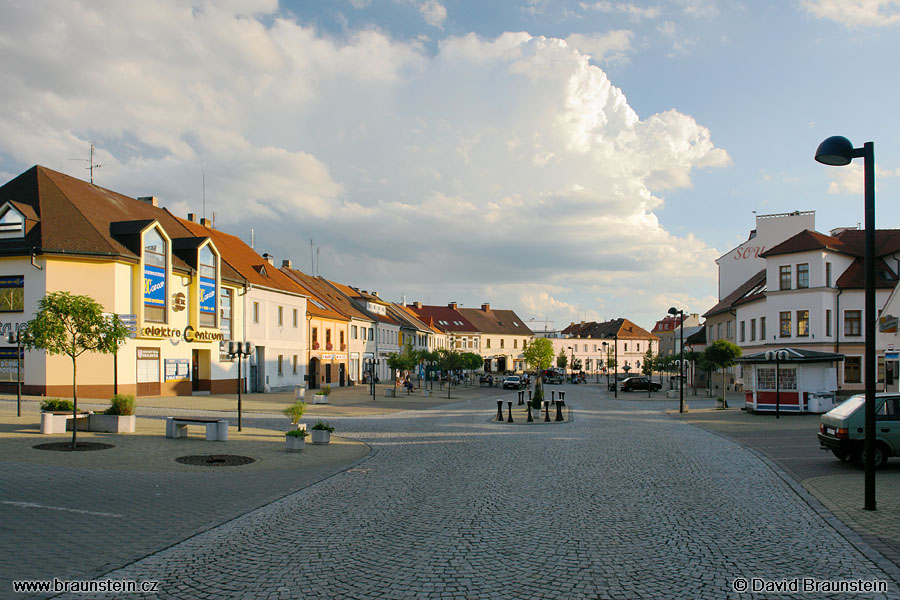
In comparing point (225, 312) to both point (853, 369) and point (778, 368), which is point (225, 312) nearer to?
point (778, 368)

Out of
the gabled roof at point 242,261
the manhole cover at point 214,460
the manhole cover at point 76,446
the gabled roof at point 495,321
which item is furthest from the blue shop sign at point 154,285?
the gabled roof at point 495,321

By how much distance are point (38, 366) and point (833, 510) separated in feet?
96.3

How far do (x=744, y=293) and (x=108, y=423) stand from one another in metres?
47.8

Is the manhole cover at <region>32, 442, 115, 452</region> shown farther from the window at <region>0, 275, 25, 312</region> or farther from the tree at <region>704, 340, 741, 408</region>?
the tree at <region>704, 340, 741, 408</region>

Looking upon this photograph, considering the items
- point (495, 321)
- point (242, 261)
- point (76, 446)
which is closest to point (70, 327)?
point (76, 446)

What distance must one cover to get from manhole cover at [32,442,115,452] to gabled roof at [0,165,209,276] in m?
16.1

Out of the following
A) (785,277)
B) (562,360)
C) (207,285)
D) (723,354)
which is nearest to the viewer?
(207,285)

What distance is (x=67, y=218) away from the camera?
2988 cm

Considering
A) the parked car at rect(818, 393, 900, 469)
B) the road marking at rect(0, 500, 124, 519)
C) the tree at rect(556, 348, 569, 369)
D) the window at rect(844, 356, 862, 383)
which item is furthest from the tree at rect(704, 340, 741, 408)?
the tree at rect(556, 348, 569, 369)

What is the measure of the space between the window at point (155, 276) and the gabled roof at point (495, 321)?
79896 mm

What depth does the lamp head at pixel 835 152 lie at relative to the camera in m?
9.36

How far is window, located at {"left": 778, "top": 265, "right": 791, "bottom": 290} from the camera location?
41719 millimetres

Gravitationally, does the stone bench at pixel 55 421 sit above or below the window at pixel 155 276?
below

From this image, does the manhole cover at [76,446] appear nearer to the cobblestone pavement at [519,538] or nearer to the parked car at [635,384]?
the cobblestone pavement at [519,538]
